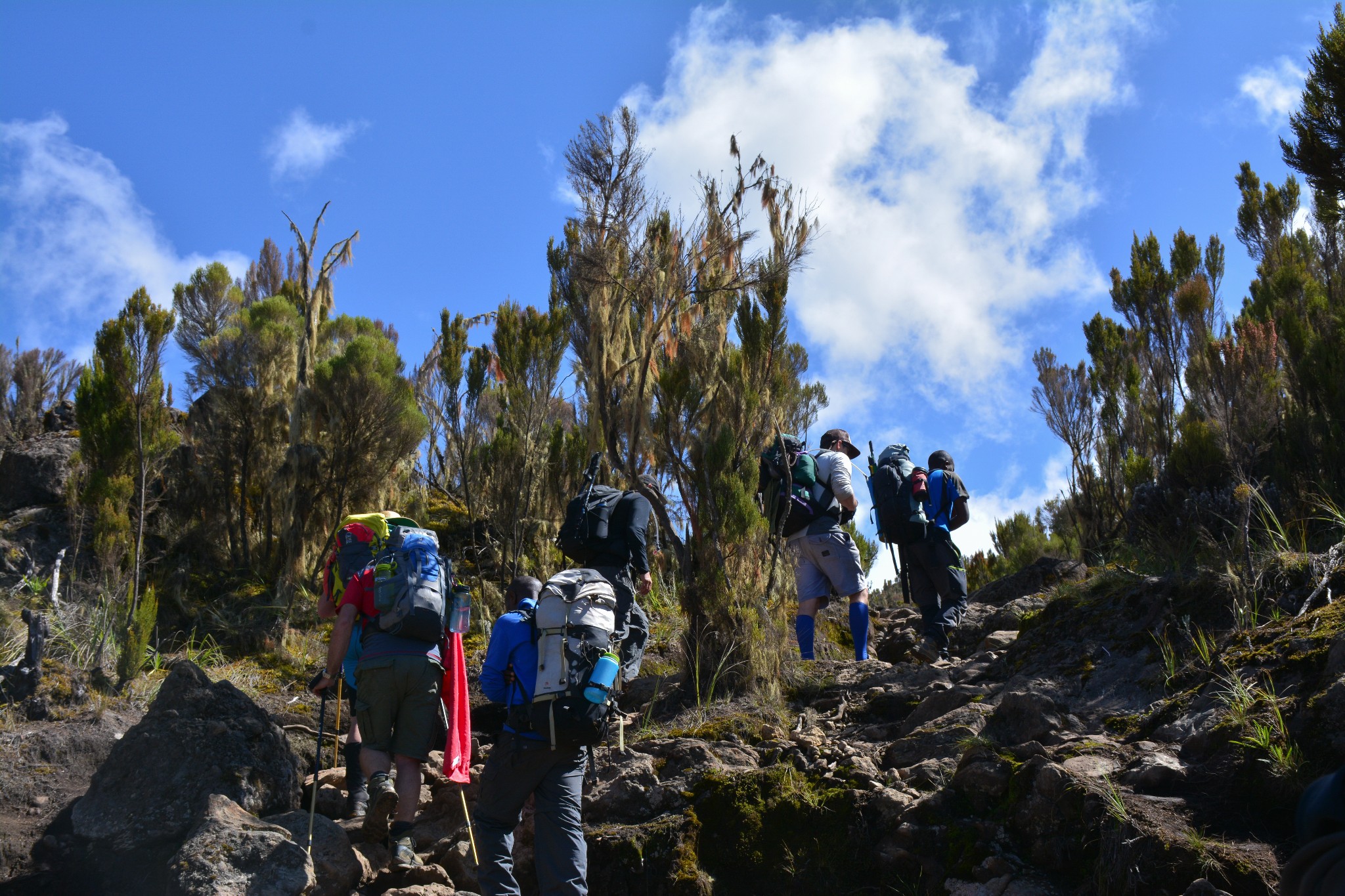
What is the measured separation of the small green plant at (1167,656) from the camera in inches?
182

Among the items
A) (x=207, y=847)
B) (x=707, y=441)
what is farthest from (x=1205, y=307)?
(x=207, y=847)

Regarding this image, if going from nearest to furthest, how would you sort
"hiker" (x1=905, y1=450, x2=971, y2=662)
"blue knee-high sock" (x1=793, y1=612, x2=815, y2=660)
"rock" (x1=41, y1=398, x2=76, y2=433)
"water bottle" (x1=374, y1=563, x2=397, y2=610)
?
"water bottle" (x1=374, y1=563, x2=397, y2=610) < "blue knee-high sock" (x1=793, y1=612, x2=815, y2=660) < "hiker" (x1=905, y1=450, x2=971, y2=662) < "rock" (x1=41, y1=398, x2=76, y2=433)

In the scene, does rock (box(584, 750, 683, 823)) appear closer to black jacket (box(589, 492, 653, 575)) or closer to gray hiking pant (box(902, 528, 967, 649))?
black jacket (box(589, 492, 653, 575))

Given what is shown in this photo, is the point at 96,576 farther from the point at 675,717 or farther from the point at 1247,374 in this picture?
the point at 1247,374

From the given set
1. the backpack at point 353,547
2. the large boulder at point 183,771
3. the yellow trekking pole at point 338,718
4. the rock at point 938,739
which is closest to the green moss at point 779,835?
the rock at point 938,739

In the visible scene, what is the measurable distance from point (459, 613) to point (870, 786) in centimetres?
223

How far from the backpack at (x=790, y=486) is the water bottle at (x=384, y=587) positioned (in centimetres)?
283

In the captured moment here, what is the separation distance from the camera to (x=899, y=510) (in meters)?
7.00

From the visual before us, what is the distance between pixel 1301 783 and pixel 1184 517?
515 cm

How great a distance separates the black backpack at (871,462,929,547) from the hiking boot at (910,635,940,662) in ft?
2.40

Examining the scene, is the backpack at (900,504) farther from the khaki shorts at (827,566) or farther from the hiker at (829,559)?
the khaki shorts at (827,566)

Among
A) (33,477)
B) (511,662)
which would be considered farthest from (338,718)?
(33,477)

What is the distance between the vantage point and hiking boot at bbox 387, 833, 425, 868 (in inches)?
175

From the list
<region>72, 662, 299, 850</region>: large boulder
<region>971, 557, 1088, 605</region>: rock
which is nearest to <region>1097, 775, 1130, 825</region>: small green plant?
<region>72, 662, 299, 850</region>: large boulder
